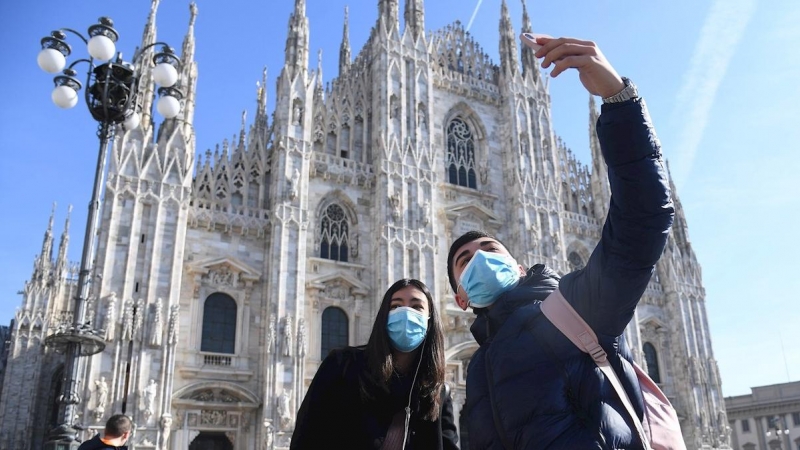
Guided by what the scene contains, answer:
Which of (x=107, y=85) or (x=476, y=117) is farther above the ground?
(x=476, y=117)

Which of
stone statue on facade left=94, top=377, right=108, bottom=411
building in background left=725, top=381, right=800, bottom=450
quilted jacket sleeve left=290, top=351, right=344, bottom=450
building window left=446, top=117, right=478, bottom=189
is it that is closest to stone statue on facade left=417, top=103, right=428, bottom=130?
building window left=446, top=117, right=478, bottom=189

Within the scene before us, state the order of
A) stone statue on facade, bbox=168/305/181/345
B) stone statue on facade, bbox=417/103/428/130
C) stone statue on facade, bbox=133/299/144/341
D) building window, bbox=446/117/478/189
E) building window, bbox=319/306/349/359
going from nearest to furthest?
1. stone statue on facade, bbox=133/299/144/341
2. stone statue on facade, bbox=168/305/181/345
3. building window, bbox=319/306/349/359
4. stone statue on facade, bbox=417/103/428/130
5. building window, bbox=446/117/478/189

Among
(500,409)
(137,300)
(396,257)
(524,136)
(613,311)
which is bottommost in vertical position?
(500,409)

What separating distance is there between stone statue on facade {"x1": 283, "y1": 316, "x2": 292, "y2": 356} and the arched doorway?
2762 mm

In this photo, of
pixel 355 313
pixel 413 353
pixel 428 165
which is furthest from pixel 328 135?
pixel 413 353

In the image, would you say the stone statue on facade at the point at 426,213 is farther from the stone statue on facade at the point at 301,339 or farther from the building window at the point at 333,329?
the stone statue on facade at the point at 301,339

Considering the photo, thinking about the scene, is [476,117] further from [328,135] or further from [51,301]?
[51,301]

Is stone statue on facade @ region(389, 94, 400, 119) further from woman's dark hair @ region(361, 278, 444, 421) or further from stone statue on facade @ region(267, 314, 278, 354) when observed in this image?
woman's dark hair @ region(361, 278, 444, 421)

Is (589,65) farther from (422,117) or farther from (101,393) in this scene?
(422,117)

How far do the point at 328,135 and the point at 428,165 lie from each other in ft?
12.1

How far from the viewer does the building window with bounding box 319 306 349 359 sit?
19.5 metres

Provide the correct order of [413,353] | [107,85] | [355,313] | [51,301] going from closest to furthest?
1. [413,353]
2. [107,85]
3. [355,313]
4. [51,301]

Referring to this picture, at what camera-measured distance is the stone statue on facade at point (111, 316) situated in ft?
51.7

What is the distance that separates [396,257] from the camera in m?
20.5
